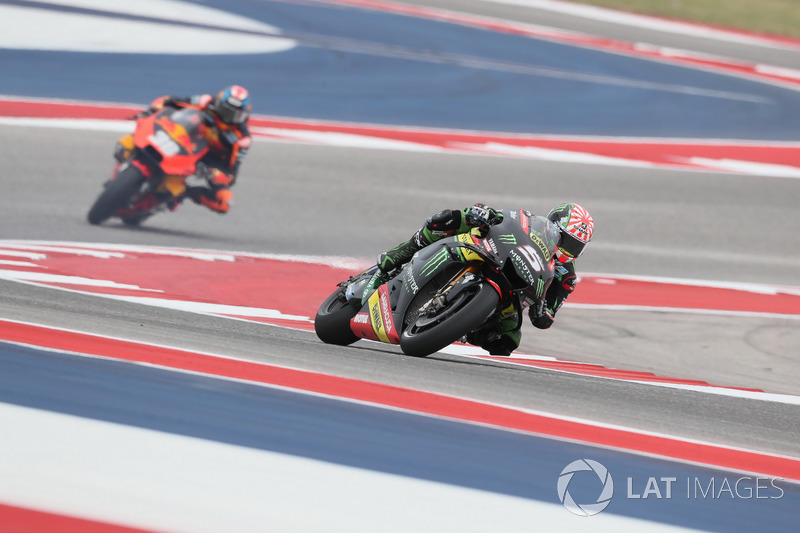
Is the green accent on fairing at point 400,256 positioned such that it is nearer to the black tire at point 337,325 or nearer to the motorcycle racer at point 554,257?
the motorcycle racer at point 554,257

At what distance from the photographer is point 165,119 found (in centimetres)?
1179

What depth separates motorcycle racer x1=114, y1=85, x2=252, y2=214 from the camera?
12.0 metres

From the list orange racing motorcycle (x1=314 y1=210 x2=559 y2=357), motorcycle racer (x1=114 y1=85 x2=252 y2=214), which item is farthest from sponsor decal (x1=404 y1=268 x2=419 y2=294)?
motorcycle racer (x1=114 y1=85 x2=252 y2=214)

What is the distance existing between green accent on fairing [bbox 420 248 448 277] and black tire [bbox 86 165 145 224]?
5.63 metres

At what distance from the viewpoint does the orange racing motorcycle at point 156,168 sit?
11508 mm

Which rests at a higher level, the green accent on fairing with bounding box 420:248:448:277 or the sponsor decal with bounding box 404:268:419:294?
the green accent on fairing with bounding box 420:248:448:277

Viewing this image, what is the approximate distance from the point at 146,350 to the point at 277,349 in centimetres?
84

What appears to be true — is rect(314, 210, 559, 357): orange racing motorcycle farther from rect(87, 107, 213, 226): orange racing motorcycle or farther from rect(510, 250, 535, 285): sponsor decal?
rect(87, 107, 213, 226): orange racing motorcycle

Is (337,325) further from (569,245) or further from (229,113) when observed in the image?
(229,113)

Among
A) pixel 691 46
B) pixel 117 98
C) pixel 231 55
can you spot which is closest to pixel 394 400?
pixel 117 98

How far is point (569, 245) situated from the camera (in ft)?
23.4

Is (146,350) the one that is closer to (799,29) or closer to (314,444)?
(314,444)

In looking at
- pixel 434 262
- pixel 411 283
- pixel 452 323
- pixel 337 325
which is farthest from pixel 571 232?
pixel 337 325

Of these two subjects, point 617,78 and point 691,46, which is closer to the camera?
point 617,78
